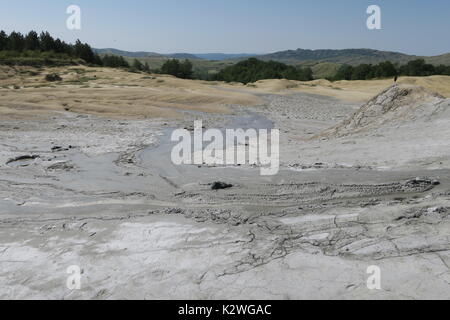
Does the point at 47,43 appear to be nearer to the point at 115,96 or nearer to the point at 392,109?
the point at 115,96

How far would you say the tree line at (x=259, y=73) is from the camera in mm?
56406

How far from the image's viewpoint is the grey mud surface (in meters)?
4.62

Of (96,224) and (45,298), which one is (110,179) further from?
(45,298)

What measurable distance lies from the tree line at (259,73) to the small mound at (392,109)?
4309 cm

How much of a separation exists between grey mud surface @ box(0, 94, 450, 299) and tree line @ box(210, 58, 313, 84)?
156 feet

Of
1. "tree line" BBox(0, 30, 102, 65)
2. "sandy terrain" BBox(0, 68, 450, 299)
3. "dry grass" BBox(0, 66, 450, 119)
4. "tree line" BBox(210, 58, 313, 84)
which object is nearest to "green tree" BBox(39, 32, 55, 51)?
"tree line" BBox(0, 30, 102, 65)

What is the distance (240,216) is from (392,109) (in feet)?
28.1

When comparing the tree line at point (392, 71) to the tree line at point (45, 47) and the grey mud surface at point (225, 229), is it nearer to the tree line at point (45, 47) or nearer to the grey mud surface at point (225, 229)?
the tree line at point (45, 47)

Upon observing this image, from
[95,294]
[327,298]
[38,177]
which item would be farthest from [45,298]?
[38,177]

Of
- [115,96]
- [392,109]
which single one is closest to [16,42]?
[115,96]

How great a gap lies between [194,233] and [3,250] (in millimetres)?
3037

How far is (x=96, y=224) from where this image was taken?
657 centimetres

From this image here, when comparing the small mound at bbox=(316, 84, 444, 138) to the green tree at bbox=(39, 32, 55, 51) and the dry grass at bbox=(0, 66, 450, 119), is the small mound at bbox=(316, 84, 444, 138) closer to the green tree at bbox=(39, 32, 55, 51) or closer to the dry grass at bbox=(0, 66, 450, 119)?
the dry grass at bbox=(0, 66, 450, 119)

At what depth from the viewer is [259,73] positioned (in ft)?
195
